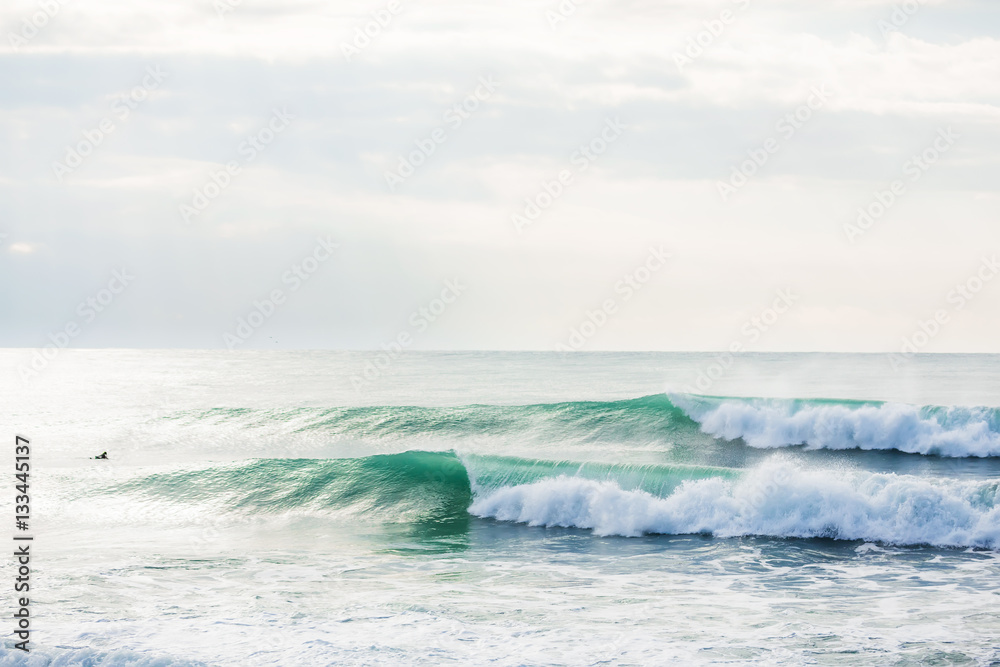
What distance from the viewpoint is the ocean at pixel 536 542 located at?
8.48 m

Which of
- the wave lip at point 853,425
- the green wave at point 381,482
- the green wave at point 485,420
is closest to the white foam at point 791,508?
the green wave at point 381,482

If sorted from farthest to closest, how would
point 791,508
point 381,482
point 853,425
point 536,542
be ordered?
point 853,425
point 381,482
point 791,508
point 536,542

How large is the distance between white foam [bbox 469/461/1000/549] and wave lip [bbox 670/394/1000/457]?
31.1 feet

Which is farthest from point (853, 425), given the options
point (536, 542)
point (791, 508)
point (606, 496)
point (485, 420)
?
point (536, 542)

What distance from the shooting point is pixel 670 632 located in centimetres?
877

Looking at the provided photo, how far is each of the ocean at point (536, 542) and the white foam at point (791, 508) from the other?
0.04 meters

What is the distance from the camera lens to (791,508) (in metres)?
13.9

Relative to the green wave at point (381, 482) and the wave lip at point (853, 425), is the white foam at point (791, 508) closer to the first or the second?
the green wave at point (381, 482)

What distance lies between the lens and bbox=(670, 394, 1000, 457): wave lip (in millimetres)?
22328

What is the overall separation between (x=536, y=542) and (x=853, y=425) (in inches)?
575

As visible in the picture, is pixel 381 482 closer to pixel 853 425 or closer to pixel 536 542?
pixel 536 542

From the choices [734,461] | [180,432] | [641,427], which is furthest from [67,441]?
[734,461]

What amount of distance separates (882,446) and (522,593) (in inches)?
665

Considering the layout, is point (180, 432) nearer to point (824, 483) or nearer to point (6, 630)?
point (6, 630)
